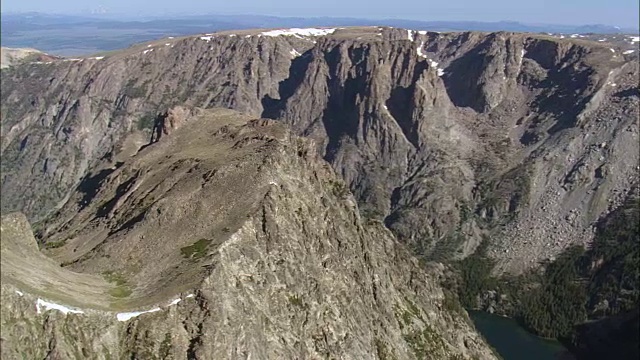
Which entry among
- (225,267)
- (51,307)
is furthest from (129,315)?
(225,267)

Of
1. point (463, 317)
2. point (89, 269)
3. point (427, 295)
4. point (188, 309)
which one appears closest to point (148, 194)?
point (89, 269)

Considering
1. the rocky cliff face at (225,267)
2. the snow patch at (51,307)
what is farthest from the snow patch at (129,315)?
the snow patch at (51,307)

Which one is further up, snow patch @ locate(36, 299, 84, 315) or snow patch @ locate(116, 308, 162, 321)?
snow patch @ locate(36, 299, 84, 315)

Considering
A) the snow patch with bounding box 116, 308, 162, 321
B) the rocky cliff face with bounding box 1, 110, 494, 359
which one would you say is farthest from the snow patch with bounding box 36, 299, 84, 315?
the snow patch with bounding box 116, 308, 162, 321

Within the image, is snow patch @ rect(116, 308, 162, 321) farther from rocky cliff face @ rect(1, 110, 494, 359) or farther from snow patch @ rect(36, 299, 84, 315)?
snow patch @ rect(36, 299, 84, 315)

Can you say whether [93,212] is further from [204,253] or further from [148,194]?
[204,253]

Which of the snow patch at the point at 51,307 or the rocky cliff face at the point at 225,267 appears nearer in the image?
the snow patch at the point at 51,307

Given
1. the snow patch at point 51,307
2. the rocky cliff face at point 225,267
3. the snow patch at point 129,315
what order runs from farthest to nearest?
1. the snow patch at point 129,315
2. the rocky cliff face at point 225,267
3. the snow patch at point 51,307

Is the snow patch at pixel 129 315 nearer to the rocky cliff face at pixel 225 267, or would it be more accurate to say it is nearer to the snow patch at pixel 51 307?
the rocky cliff face at pixel 225 267
